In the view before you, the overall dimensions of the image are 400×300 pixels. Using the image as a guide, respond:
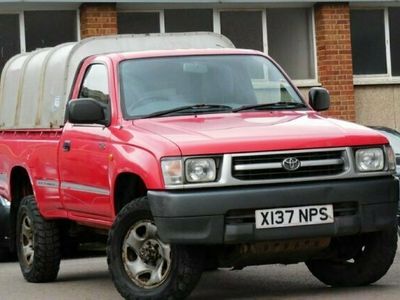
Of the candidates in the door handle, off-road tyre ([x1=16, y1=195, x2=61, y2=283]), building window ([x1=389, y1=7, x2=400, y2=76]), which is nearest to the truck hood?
the door handle

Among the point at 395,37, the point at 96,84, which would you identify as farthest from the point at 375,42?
the point at 96,84

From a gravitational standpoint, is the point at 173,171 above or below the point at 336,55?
below

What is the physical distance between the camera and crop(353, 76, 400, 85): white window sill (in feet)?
71.9

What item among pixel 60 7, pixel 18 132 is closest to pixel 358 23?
pixel 60 7

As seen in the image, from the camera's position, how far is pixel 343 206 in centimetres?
823

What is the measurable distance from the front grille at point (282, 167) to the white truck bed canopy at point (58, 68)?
2541 millimetres

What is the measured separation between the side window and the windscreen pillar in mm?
10063

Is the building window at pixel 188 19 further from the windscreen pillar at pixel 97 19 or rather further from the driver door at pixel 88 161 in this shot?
the driver door at pixel 88 161

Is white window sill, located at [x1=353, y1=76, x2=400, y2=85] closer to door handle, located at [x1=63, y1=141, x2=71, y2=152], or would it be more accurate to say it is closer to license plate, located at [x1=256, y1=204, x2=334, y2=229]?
door handle, located at [x1=63, y1=141, x2=71, y2=152]

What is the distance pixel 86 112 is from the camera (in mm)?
9031

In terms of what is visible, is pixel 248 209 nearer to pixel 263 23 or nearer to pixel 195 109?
pixel 195 109

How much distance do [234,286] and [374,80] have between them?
42.1 feet

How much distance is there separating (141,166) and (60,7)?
12.2 m

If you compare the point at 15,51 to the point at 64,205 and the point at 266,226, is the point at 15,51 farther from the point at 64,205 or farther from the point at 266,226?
the point at 266,226
